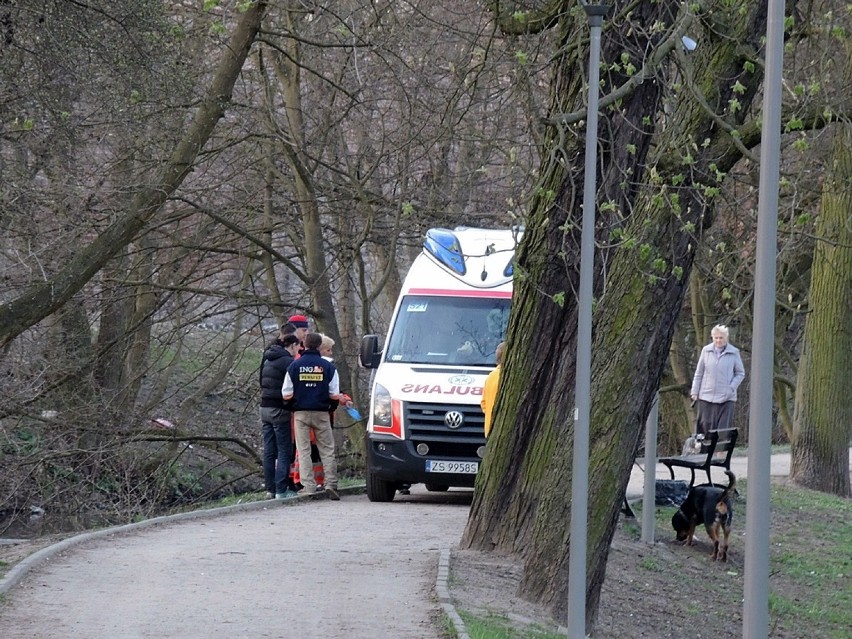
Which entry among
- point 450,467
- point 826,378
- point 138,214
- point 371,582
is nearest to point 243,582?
point 371,582

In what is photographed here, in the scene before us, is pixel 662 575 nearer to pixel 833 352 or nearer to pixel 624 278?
pixel 624 278

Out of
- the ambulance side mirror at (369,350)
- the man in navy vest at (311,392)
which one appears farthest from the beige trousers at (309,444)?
the ambulance side mirror at (369,350)

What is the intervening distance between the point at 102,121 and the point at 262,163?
26.1ft

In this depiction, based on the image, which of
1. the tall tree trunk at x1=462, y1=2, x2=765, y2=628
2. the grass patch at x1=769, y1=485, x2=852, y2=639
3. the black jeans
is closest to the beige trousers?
the black jeans

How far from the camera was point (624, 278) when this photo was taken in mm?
10531

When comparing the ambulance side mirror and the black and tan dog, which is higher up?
the ambulance side mirror

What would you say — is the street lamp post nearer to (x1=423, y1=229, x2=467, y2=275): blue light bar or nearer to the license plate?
the license plate

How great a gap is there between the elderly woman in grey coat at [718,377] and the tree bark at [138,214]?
24.2 ft

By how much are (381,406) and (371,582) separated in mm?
5865

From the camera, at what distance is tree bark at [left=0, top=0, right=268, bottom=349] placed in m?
12.3

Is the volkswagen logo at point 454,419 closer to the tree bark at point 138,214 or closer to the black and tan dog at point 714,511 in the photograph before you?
the black and tan dog at point 714,511

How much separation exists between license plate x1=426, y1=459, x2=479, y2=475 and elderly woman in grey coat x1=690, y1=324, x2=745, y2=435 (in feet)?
12.0

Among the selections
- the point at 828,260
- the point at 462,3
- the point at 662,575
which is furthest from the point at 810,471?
the point at 462,3

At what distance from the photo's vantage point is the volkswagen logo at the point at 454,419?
15.7 meters
